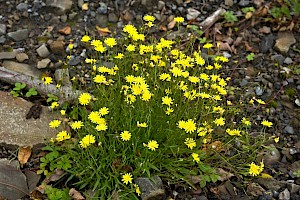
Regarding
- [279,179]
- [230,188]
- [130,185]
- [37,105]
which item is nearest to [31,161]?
[37,105]

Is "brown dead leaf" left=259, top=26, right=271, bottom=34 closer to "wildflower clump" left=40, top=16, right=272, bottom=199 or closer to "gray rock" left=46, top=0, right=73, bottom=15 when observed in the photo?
"wildflower clump" left=40, top=16, right=272, bottom=199

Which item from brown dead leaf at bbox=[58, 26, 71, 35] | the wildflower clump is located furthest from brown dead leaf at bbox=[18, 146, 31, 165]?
brown dead leaf at bbox=[58, 26, 71, 35]

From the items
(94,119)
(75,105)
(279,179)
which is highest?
(94,119)

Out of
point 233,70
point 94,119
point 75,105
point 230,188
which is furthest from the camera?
point 233,70

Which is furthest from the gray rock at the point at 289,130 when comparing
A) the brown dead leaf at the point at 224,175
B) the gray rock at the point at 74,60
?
the gray rock at the point at 74,60

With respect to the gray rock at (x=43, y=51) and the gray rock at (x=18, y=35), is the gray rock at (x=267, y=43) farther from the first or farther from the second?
Answer: the gray rock at (x=18, y=35)

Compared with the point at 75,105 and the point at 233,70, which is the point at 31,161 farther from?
the point at 233,70
